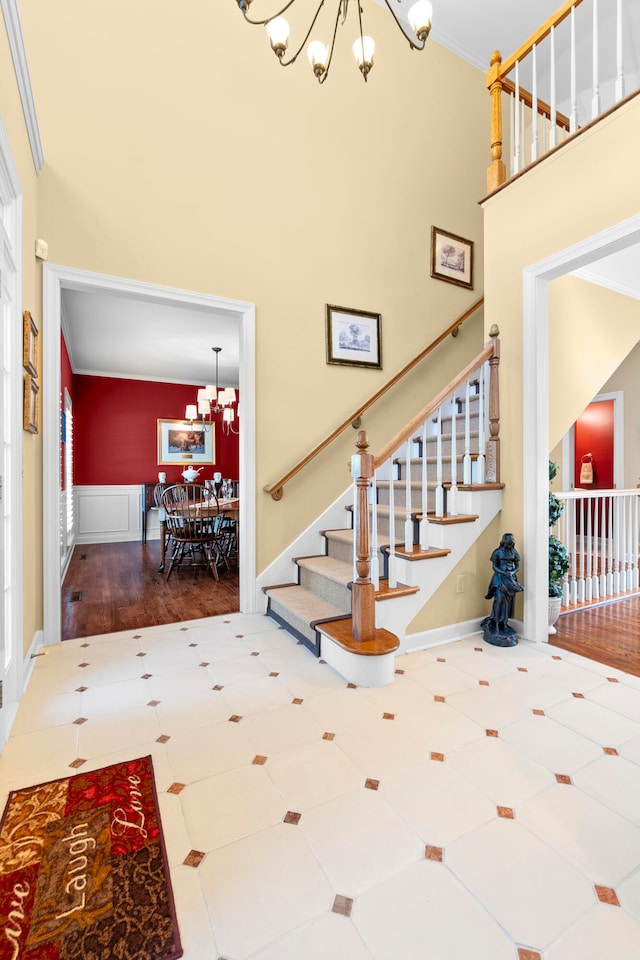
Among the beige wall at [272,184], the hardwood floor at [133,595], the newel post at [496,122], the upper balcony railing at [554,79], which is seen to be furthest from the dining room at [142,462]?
the upper balcony railing at [554,79]

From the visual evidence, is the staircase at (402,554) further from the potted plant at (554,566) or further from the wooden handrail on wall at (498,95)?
the wooden handrail on wall at (498,95)

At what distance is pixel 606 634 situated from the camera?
11.1 feet

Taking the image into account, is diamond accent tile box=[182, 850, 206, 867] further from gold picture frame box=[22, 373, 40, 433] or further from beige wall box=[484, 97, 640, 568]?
beige wall box=[484, 97, 640, 568]

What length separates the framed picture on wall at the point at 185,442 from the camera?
878cm

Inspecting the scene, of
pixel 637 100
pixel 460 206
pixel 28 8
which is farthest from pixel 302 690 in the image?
pixel 460 206

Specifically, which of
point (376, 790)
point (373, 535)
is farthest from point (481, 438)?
point (376, 790)

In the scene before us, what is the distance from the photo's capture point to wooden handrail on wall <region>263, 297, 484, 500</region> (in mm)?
3828

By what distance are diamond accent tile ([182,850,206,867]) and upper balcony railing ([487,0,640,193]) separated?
13.1ft

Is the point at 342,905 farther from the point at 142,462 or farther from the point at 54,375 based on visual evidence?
the point at 142,462

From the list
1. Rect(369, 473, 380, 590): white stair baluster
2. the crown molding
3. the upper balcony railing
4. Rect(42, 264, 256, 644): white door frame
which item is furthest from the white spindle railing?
the crown molding

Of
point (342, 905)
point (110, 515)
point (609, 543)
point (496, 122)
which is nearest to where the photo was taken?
point (342, 905)

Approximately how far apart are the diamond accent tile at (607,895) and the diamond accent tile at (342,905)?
70 centimetres

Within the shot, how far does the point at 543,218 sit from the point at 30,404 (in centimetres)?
341

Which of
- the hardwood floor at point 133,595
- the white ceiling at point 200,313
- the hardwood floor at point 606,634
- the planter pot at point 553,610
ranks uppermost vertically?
the white ceiling at point 200,313
